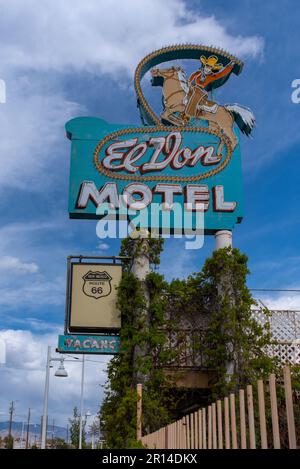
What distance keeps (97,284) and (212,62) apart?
811 cm

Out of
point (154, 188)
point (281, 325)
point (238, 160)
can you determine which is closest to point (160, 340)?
point (281, 325)

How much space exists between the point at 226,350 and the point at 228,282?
5.82 ft

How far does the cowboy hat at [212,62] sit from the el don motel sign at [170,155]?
3 centimetres

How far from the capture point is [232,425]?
4270 millimetres

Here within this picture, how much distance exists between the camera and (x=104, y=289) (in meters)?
15.0

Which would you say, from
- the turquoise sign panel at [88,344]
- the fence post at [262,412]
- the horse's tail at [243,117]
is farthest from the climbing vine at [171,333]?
the fence post at [262,412]

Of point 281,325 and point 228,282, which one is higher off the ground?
point 228,282

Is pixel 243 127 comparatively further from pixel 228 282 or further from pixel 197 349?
pixel 197 349

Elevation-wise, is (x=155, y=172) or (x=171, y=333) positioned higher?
(x=155, y=172)

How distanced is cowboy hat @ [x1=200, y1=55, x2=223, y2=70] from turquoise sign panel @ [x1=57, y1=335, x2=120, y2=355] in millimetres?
9144

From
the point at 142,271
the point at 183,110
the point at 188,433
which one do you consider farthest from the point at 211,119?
the point at 188,433

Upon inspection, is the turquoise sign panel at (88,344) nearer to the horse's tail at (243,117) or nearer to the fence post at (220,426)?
the horse's tail at (243,117)

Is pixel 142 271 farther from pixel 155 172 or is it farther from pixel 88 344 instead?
pixel 155 172
